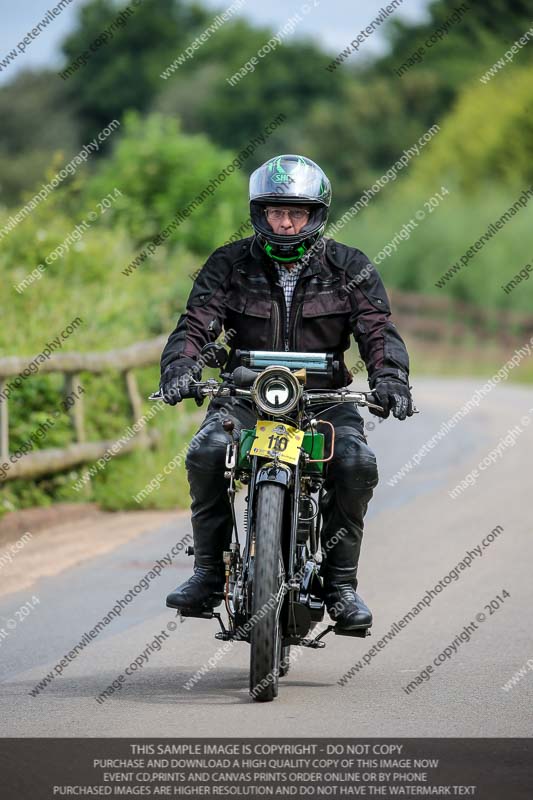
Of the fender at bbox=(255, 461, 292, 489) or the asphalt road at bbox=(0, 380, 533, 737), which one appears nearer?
the asphalt road at bbox=(0, 380, 533, 737)

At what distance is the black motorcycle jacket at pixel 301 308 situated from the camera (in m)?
7.23

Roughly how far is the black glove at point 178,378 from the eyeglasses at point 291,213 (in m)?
0.75

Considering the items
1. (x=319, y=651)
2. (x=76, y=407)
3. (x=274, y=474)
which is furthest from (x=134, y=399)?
(x=274, y=474)

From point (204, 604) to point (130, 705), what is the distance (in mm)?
724

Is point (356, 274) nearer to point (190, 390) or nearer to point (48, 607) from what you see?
point (190, 390)

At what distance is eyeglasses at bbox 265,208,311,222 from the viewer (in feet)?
23.5

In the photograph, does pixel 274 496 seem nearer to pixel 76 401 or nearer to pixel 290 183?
pixel 290 183

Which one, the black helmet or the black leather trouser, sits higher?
the black helmet

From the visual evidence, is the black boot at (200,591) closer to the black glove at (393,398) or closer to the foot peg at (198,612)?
the foot peg at (198,612)

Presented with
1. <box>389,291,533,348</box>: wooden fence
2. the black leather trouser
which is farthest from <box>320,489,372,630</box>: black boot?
<box>389,291,533,348</box>: wooden fence

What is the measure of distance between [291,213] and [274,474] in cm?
128

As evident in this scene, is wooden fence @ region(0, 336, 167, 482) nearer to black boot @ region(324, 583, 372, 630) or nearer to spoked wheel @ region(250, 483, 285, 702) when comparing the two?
black boot @ region(324, 583, 372, 630)

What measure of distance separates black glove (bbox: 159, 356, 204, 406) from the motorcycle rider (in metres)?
0.01
